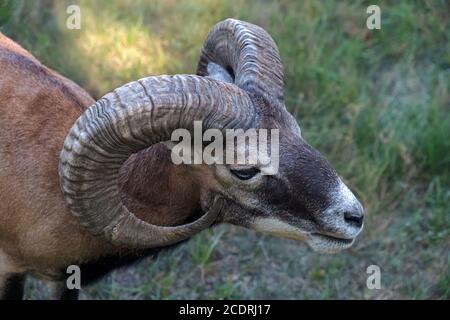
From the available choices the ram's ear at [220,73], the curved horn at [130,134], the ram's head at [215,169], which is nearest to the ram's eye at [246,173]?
the ram's head at [215,169]

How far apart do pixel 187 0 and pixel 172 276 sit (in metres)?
3.19

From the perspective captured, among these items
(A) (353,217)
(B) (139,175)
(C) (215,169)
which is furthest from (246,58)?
(A) (353,217)

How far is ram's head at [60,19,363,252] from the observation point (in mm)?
4977

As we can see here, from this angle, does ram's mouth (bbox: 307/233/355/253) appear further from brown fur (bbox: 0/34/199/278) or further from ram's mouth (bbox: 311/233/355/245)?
brown fur (bbox: 0/34/199/278)

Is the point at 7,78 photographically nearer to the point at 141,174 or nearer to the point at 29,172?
the point at 29,172

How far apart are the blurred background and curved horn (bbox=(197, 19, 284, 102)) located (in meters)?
1.62

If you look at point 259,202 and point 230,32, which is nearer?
point 259,202

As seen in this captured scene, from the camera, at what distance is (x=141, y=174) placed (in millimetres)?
5496

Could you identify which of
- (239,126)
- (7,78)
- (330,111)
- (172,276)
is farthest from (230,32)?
(330,111)

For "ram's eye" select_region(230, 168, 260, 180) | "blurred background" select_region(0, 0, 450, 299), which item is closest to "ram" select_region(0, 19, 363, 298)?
"ram's eye" select_region(230, 168, 260, 180)

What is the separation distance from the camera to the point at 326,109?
873 centimetres

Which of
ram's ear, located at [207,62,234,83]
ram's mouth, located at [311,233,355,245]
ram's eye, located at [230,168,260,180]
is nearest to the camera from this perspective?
ram's eye, located at [230,168,260,180]
